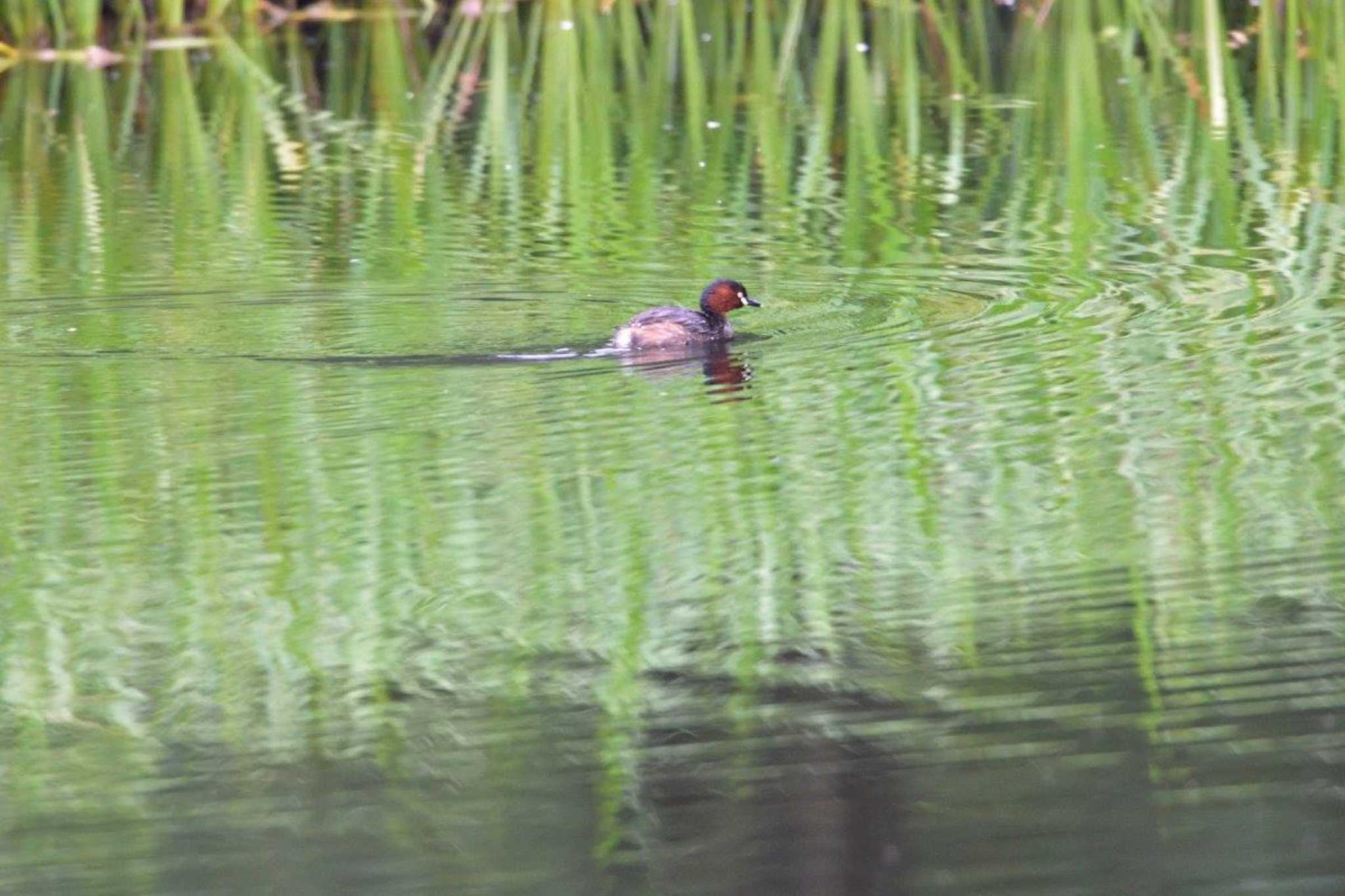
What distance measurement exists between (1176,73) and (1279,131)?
2.97 metres

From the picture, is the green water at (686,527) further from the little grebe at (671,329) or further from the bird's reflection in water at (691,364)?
the little grebe at (671,329)

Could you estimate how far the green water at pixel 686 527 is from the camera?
4492 millimetres

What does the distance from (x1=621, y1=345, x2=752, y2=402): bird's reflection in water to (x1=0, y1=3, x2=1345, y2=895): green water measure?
0.03 m

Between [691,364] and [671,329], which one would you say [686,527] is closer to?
[691,364]

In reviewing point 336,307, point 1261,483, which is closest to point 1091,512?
point 1261,483

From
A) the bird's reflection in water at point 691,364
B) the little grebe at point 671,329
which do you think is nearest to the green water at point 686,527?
the bird's reflection in water at point 691,364

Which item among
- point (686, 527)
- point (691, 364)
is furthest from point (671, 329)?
point (686, 527)

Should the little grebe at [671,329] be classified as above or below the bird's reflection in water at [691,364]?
above

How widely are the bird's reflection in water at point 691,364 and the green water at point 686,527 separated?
0.03 metres

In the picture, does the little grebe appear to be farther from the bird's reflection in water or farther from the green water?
the green water

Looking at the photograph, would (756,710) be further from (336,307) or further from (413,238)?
(413,238)

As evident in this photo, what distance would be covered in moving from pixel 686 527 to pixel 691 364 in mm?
2492

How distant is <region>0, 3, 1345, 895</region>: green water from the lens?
449cm

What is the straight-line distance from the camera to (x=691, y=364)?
8891 mm
